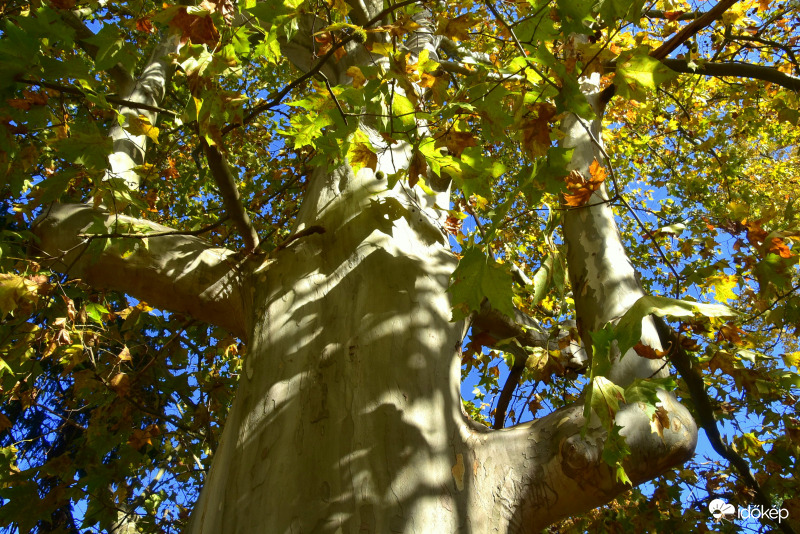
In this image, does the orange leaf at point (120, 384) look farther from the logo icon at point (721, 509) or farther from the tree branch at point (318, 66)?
the logo icon at point (721, 509)

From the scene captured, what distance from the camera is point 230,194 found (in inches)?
89.3

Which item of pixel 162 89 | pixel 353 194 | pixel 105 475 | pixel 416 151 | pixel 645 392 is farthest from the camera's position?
pixel 162 89

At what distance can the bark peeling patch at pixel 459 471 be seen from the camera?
1467mm

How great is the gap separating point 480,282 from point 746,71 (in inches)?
92.8

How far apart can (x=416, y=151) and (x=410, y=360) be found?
670 mm

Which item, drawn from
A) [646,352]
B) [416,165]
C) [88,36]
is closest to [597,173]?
[646,352]

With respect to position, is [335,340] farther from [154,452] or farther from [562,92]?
[154,452]

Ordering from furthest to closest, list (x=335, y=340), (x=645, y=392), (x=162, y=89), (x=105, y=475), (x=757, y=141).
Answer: (x=757, y=141), (x=162, y=89), (x=105, y=475), (x=335, y=340), (x=645, y=392)

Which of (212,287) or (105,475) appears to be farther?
(105,475)

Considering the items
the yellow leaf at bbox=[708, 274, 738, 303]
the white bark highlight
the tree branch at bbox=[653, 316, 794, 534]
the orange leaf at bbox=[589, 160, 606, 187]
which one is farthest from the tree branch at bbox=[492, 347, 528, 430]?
the white bark highlight

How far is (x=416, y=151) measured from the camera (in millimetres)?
1575

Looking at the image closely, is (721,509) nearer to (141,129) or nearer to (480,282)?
(480,282)

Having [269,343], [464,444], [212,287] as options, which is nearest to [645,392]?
[464,444]

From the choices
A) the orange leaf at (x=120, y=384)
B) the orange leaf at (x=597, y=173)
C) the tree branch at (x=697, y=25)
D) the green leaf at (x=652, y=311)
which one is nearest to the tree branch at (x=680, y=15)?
the tree branch at (x=697, y=25)
